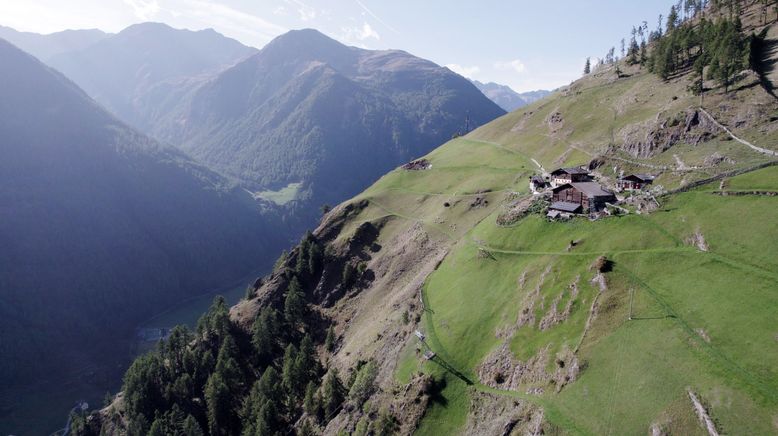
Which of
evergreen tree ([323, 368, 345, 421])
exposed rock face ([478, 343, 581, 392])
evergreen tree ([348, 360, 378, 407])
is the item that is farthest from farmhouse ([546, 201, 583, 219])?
evergreen tree ([323, 368, 345, 421])

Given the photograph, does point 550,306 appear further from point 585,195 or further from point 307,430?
point 307,430

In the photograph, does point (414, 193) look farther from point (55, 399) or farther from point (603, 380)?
point (55, 399)

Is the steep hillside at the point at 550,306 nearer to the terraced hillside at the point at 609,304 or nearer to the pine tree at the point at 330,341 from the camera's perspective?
the terraced hillside at the point at 609,304

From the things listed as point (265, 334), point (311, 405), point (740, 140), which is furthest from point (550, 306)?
point (265, 334)

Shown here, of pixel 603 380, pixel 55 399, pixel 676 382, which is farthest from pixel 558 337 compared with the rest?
pixel 55 399

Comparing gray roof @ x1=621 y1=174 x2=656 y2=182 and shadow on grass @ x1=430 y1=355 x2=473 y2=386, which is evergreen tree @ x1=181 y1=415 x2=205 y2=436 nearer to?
shadow on grass @ x1=430 y1=355 x2=473 y2=386
